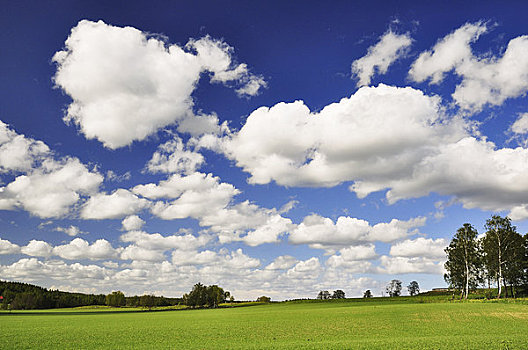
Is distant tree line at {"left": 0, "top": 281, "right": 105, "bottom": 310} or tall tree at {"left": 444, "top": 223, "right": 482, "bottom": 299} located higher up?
tall tree at {"left": 444, "top": 223, "right": 482, "bottom": 299}

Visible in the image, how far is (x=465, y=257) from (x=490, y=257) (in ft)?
16.0

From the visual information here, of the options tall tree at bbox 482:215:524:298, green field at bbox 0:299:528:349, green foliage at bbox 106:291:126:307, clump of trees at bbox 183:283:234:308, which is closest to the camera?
green field at bbox 0:299:528:349

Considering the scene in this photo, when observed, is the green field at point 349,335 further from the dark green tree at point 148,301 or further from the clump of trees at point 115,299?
the clump of trees at point 115,299

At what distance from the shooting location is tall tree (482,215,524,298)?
84.2 meters

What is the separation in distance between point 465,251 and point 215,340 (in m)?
72.5

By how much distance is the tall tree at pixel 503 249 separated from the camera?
276ft

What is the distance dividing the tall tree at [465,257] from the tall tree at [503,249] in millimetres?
2203

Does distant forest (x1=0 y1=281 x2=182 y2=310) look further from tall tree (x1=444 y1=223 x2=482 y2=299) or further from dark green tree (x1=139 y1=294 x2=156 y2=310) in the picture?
tall tree (x1=444 y1=223 x2=482 y2=299)

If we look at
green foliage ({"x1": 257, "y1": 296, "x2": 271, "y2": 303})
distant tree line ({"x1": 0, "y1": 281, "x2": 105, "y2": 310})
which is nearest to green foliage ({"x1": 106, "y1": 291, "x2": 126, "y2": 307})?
distant tree line ({"x1": 0, "y1": 281, "x2": 105, "y2": 310})

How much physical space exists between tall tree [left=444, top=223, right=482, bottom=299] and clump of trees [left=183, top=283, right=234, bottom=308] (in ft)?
323

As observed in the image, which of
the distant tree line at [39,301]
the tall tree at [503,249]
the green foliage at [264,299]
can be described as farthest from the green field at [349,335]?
the distant tree line at [39,301]

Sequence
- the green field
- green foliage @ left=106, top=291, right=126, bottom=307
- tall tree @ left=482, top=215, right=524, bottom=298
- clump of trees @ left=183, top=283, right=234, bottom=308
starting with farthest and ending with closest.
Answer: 1. green foliage @ left=106, top=291, right=126, bottom=307
2. clump of trees @ left=183, top=283, right=234, bottom=308
3. tall tree @ left=482, top=215, right=524, bottom=298
4. the green field

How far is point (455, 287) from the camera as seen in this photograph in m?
93.4

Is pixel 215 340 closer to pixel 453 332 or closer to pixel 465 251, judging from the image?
pixel 453 332
